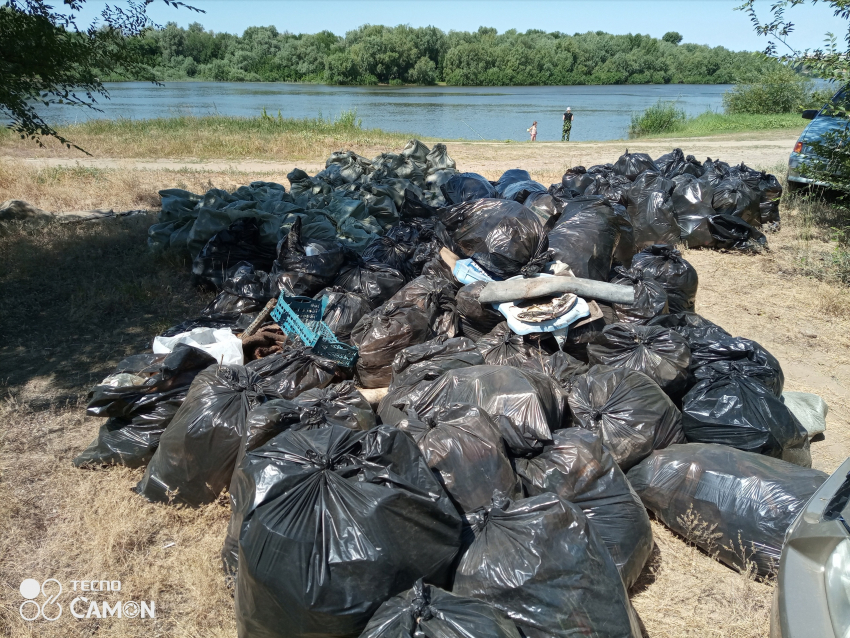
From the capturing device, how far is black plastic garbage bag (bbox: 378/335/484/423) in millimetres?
2865

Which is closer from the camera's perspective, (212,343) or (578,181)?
(212,343)

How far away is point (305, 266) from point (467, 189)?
269 cm

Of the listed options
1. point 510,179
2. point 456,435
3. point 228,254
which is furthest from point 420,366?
point 510,179

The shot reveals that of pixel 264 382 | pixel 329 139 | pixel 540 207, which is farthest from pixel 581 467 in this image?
pixel 329 139

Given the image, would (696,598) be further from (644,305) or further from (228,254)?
(228,254)

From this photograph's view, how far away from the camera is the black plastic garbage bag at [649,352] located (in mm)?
3080

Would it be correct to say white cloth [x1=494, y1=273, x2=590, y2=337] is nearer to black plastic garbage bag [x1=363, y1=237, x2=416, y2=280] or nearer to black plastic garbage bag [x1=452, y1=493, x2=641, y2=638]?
black plastic garbage bag [x1=363, y1=237, x2=416, y2=280]

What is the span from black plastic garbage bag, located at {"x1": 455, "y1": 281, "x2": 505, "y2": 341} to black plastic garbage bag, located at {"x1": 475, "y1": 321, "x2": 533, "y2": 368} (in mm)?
179

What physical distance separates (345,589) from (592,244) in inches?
127

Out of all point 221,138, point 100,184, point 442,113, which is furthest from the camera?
point 442,113

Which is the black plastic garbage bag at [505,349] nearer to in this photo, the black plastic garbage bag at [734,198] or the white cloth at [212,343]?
the white cloth at [212,343]

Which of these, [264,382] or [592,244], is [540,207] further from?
[264,382]

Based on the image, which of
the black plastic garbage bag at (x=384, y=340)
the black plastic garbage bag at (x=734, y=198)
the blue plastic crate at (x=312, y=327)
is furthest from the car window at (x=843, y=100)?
the blue plastic crate at (x=312, y=327)

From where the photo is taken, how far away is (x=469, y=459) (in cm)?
227
